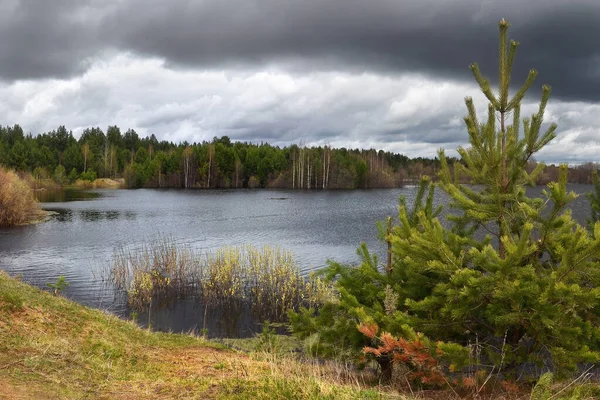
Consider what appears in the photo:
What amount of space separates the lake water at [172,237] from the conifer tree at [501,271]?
2.58 meters

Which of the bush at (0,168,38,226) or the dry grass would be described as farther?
the dry grass

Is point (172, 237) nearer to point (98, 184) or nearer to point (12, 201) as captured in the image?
point (12, 201)

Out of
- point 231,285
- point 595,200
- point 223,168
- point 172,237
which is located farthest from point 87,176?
point 595,200

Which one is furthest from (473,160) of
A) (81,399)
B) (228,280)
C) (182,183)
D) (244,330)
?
A: (182,183)

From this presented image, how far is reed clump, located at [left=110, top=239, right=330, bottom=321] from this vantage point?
17.7 meters

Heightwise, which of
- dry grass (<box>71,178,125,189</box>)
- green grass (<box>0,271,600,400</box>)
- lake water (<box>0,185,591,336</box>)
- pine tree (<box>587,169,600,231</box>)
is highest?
pine tree (<box>587,169,600,231</box>)

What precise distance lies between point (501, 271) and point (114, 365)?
20.3 ft

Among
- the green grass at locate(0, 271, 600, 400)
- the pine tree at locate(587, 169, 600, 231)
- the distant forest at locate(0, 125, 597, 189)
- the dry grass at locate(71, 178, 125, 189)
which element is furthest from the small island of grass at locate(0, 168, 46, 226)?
the dry grass at locate(71, 178, 125, 189)

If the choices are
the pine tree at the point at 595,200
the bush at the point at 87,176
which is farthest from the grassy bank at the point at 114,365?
the bush at the point at 87,176

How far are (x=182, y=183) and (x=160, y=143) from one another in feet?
244

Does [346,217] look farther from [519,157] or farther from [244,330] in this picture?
[519,157]

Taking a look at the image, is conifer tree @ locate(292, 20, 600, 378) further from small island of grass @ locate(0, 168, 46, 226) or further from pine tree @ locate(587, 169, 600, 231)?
small island of grass @ locate(0, 168, 46, 226)

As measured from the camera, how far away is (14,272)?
904 inches

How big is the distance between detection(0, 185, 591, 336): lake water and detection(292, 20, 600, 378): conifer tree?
8.46 ft
